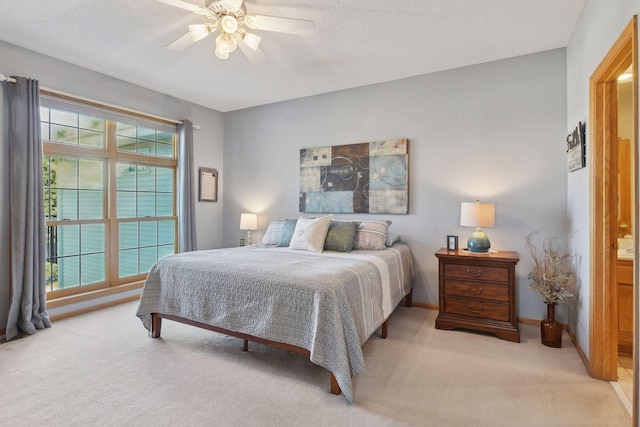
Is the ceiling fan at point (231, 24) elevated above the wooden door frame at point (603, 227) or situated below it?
above

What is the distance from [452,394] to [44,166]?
421cm

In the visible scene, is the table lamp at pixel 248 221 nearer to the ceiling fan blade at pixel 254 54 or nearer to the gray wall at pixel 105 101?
the gray wall at pixel 105 101

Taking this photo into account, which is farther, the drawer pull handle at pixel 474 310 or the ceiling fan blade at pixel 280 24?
the drawer pull handle at pixel 474 310

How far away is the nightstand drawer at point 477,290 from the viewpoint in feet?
9.37

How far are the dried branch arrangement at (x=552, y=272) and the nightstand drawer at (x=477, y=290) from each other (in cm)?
28

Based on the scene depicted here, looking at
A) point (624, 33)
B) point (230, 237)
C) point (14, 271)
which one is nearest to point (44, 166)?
point (14, 271)

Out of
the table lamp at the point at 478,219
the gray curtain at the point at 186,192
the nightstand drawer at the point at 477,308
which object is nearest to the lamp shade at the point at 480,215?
the table lamp at the point at 478,219

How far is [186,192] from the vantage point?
14.5ft

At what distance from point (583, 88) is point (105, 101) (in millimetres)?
4620

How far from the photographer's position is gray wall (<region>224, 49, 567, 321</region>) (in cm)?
315

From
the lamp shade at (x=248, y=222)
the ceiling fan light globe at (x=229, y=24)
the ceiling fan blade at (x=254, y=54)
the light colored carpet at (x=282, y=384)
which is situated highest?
the ceiling fan blade at (x=254, y=54)

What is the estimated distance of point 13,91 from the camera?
2.98m

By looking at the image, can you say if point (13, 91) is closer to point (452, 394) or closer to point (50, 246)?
point (50, 246)

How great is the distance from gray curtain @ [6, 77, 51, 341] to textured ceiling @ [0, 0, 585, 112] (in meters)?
0.57
